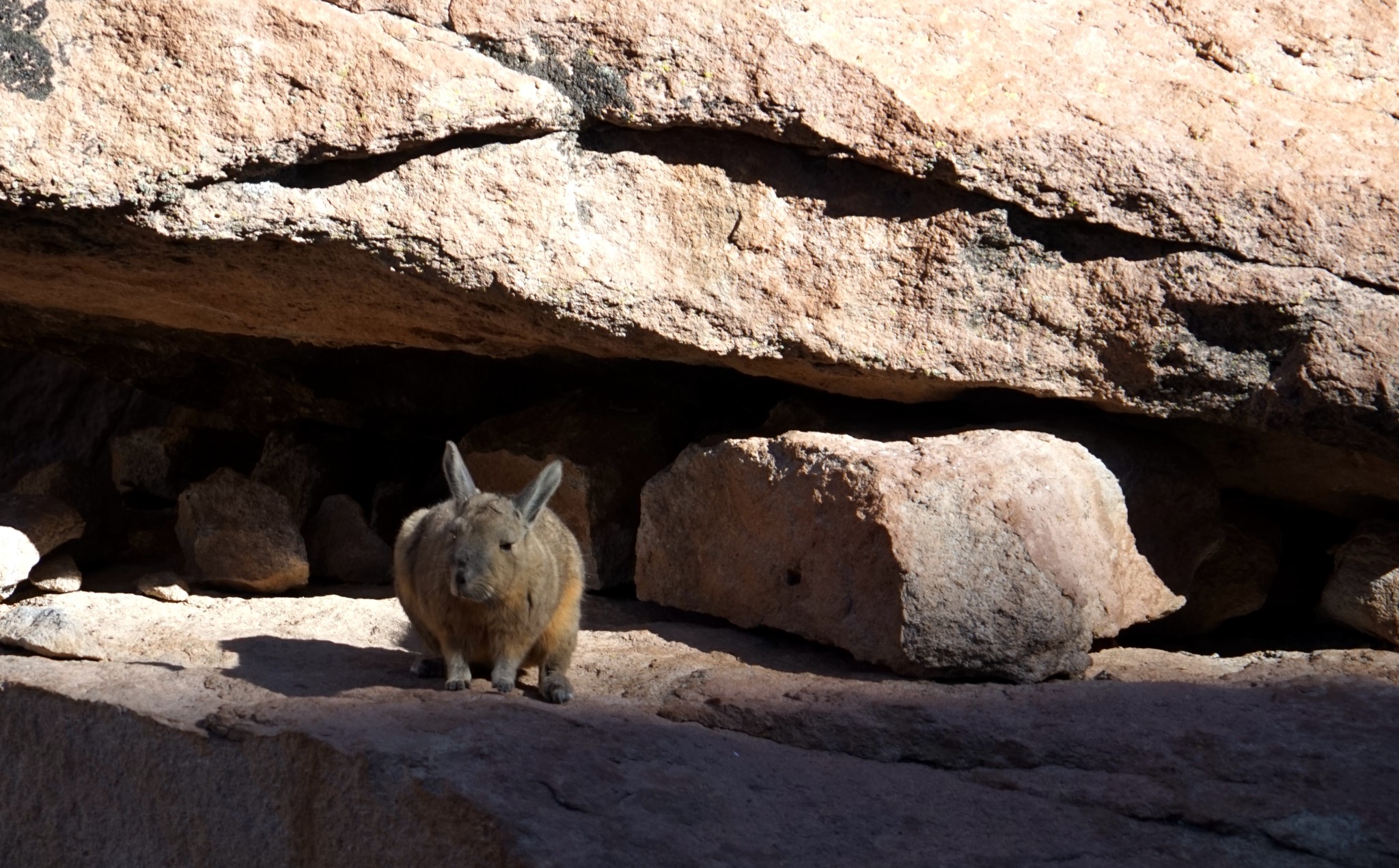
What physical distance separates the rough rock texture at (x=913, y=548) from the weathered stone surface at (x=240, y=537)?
1.50 metres

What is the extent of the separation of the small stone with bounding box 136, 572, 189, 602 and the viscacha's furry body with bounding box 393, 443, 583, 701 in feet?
4.22

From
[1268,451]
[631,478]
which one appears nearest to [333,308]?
[631,478]

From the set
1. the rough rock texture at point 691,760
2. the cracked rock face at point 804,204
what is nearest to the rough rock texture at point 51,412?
the cracked rock face at point 804,204

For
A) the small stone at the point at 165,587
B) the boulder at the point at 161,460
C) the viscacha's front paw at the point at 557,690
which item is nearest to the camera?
the viscacha's front paw at the point at 557,690

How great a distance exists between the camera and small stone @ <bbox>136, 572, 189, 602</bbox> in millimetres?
4984

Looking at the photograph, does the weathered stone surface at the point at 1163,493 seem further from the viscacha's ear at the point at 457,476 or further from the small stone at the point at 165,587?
the small stone at the point at 165,587

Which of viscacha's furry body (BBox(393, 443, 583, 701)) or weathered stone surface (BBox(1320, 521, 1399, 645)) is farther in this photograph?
weathered stone surface (BBox(1320, 521, 1399, 645))

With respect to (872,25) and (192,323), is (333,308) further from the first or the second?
(872,25)

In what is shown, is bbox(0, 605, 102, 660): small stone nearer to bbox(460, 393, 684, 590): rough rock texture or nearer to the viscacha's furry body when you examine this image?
the viscacha's furry body

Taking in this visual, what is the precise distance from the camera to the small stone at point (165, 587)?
498 cm

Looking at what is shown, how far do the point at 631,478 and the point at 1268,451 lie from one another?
2.48 metres

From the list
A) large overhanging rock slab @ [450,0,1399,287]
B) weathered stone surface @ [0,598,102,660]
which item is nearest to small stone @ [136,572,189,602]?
weathered stone surface @ [0,598,102,660]

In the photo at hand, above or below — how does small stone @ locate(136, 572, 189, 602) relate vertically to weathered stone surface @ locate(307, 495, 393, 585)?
below

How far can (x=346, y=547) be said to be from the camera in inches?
217
